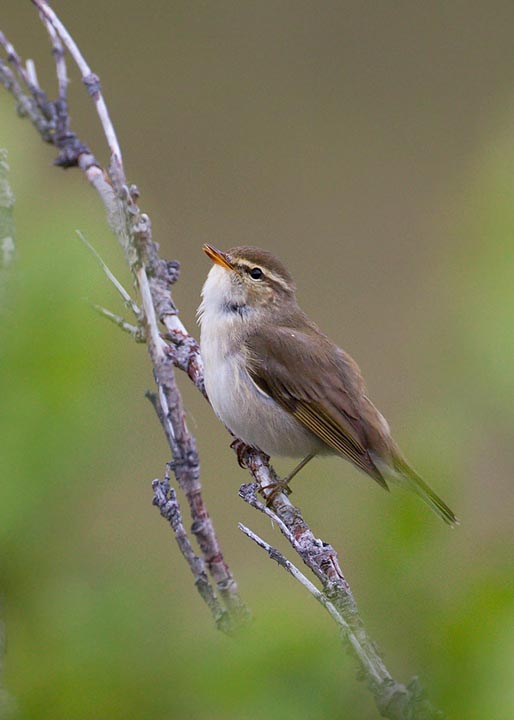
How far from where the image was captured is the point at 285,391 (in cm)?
279

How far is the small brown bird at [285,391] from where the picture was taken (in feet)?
8.96

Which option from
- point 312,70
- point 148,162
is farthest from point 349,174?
point 148,162

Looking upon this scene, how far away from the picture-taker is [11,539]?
0.44m

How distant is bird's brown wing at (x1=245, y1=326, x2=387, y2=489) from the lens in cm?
273

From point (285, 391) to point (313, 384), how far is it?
0.08 m

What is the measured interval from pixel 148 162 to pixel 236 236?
648mm

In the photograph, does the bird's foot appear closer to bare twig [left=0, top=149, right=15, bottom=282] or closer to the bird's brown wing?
the bird's brown wing

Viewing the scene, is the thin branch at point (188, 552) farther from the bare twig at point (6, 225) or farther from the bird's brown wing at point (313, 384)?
the bird's brown wing at point (313, 384)

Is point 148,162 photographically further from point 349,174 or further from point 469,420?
point 469,420

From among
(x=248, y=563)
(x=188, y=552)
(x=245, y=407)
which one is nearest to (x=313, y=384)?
(x=245, y=407)

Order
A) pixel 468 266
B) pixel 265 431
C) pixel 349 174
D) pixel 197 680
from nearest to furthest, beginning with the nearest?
pixel 197 680, pixel 468 266, pixel 265 431, pixel 349 174

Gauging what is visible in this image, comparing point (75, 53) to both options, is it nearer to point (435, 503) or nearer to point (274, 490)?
point (274, 490)

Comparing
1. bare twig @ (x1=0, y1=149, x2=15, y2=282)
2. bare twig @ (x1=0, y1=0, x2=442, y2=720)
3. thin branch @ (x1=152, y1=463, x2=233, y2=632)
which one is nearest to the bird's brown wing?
bare twig @ (x1=0, y1=0, x2=442, y2=720)

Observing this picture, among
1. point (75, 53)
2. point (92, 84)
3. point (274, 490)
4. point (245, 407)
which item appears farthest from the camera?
point (245, 407)
